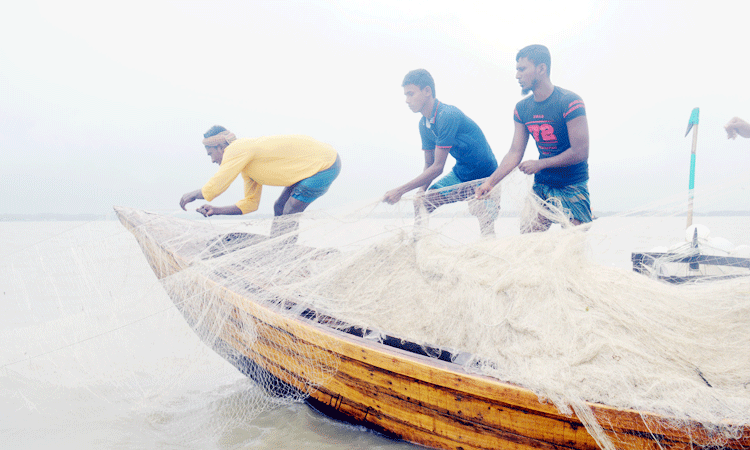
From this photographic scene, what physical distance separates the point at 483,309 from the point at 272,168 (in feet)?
7.56

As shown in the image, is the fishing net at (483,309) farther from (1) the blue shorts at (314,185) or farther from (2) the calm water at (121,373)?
(1) the blue shorts at (314,185)

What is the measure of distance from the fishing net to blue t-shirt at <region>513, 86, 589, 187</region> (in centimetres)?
26

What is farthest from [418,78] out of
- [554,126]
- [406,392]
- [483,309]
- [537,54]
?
[406,392]

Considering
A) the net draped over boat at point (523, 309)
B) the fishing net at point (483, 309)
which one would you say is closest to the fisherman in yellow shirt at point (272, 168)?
the fishing net at point (483, 309)

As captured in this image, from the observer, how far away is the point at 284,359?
2.37 metres

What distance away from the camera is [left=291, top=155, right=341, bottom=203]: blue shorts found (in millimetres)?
3584

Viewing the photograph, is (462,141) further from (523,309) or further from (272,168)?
(523,309)

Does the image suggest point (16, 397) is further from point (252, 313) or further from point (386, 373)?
point (386, 373)

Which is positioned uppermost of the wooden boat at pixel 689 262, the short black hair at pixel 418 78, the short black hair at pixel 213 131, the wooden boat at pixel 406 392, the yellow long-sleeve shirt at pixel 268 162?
the short black hair at pixel 418 78

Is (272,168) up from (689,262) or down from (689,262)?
up

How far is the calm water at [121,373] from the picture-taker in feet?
7.89

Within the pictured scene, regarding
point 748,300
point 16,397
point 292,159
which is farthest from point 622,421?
point 16,397

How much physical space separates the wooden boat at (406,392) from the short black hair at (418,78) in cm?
225

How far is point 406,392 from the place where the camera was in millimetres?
1784
